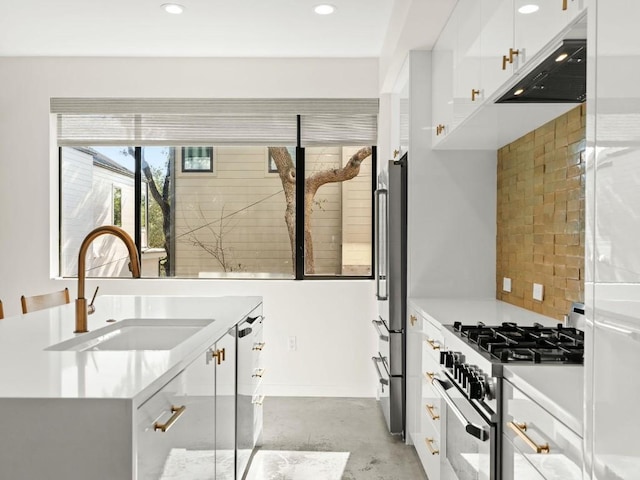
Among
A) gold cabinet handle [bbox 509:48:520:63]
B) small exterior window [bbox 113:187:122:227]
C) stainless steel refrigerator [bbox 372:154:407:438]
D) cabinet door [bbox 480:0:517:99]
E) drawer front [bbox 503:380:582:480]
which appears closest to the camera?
drawer front [bbox 503:380:582:480]

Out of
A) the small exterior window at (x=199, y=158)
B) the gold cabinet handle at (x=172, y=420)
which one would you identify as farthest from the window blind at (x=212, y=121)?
the gold cabinet handle at (x=172, y=420)

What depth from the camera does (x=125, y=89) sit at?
4535 millimetres

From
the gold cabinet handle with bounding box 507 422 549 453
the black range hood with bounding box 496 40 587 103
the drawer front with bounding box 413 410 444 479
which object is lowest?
the drawer front with bounding box 413 410 444 479

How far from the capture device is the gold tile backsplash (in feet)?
7.86

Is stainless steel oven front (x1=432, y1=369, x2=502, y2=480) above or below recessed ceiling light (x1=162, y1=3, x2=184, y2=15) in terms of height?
below

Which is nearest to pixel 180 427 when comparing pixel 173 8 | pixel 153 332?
pixel 153 332

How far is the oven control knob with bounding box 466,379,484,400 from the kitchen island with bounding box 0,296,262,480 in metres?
0.87

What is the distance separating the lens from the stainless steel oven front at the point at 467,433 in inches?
64.1

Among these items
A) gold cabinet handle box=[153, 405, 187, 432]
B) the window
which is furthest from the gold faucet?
the window

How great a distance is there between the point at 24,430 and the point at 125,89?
379 centimetres

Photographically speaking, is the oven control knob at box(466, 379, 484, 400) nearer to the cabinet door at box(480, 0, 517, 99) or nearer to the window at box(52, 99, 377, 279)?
the cabinet door at box(480, 0, 517, 99)

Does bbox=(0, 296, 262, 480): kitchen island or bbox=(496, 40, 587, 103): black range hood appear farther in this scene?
bbox=(496, 40, 587, 103): black range hood

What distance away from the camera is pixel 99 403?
4.09 feet

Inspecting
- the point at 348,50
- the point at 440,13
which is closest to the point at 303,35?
the point at 348,50
